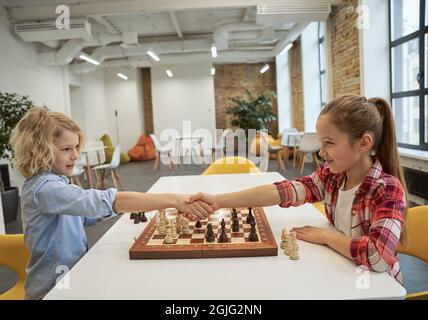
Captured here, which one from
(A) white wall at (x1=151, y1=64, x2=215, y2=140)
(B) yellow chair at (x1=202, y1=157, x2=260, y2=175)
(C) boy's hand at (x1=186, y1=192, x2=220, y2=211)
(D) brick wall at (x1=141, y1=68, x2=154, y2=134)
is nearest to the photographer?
(C) boy's hand at (x1=186, y1=192, x2=220, y2=211)

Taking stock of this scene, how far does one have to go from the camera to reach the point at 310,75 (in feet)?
32.0

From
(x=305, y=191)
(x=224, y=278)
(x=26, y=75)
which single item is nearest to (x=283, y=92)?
(x=26, y=75)

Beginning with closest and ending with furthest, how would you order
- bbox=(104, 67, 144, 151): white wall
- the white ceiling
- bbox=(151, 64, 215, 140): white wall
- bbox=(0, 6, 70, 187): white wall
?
the white ceiling, bbox=(0, 6, 70, 187): white wall, bbox=(104, 67, 144, 151): white wall, bbox=(151, 64, 215, 140): white wall

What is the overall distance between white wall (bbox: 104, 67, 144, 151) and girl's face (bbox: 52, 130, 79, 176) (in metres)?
11.2

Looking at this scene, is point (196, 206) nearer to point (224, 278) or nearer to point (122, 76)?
point (224, 278)

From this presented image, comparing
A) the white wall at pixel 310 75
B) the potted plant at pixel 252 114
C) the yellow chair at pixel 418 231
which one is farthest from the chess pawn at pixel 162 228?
the white wall at pixel 310 75

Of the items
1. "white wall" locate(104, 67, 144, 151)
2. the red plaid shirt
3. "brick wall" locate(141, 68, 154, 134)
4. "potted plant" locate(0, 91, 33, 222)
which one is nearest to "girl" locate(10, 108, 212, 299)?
the red plaid shirt

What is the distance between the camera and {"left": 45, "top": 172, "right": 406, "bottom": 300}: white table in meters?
0.92

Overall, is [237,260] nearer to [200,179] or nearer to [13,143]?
[13,143]

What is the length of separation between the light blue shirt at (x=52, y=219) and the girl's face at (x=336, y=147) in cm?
80

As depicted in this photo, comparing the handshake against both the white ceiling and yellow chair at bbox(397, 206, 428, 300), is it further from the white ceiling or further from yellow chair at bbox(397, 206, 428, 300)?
the white ceiling

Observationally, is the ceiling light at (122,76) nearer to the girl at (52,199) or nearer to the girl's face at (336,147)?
the girl at (52,199)

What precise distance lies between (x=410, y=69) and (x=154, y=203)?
5.08 m
